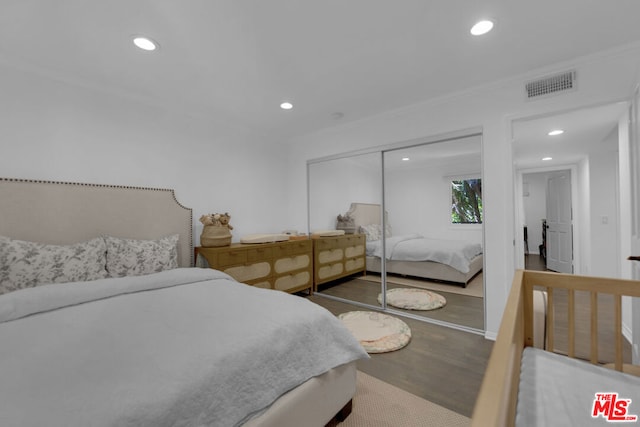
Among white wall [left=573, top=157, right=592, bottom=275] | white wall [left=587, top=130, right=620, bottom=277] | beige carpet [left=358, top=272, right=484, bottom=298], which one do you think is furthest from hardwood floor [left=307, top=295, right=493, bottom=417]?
white wall [left=573, top=157, right=592, bottom=275]

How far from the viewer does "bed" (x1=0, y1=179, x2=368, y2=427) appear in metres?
0.81

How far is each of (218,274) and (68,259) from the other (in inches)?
42.0

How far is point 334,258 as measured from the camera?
157 inches

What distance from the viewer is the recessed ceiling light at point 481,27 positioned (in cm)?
173

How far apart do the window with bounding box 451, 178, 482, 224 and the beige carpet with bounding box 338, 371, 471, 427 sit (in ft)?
5.92

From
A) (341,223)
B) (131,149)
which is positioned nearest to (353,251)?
Result: (341,223)

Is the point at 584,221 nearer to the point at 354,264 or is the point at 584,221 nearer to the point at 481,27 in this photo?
the point at 354,264

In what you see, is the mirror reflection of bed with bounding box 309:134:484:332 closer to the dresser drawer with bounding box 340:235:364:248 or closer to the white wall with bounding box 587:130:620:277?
the dresser drawer with bounding box 340:235:364:248

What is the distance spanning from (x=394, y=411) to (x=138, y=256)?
2.30 meters

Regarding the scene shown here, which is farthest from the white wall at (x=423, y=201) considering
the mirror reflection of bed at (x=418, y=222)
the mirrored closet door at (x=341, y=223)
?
the mirrored closet door at (x=341, y=223)

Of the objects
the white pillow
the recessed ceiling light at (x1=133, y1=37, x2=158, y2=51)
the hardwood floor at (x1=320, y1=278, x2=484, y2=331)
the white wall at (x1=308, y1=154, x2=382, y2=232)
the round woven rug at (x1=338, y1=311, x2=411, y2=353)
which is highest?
the recessed ceiling light at (x1=133, y1=37, x2=158, y2=51)

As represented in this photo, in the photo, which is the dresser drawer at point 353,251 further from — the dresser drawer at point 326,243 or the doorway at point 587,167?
the doorway at point 587,167

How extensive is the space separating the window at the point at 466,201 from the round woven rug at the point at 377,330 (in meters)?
1.29

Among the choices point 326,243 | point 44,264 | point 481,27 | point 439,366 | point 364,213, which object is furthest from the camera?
point 326,243
